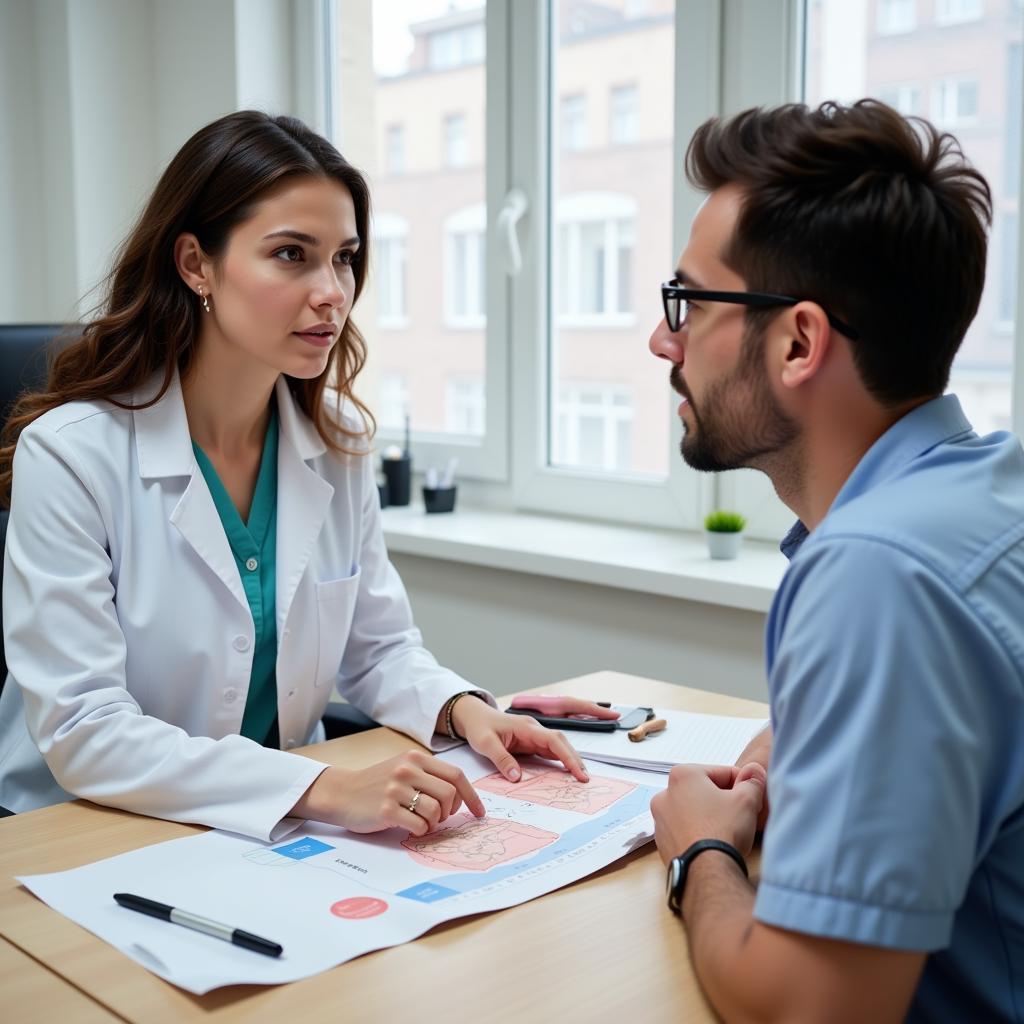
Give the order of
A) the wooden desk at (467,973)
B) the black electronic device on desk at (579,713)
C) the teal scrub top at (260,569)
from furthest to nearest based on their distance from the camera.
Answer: the teal scrub top at (260,569) → the black electronic device on desk at (579,713) → the wooden desk at (467,973)

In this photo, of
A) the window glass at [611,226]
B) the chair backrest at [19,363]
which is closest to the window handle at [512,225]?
the window glass at [611,226]

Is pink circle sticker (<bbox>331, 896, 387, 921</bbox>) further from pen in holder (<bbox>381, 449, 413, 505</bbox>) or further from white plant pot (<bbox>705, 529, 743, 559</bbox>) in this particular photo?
pen in holder (<bbox>381, 449, 413, 505</bbox>)

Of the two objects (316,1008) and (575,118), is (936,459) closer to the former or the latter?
(316,1008)

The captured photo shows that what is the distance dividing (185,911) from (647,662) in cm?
143

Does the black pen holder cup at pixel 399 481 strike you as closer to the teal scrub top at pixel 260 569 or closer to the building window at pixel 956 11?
the teal scrub top at pixel 260 569

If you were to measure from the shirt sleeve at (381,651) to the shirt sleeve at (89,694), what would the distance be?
0.30m

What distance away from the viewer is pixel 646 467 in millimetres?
2643

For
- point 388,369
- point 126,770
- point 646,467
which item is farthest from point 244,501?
point 388,369

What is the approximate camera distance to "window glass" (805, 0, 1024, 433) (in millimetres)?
→ 2004

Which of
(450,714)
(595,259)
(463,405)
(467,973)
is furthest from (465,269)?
(467,973)

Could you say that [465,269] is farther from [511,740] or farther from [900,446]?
[900,446]

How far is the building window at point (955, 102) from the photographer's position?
2.04 metres

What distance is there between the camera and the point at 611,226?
2613 mm

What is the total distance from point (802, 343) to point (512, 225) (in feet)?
6.01
